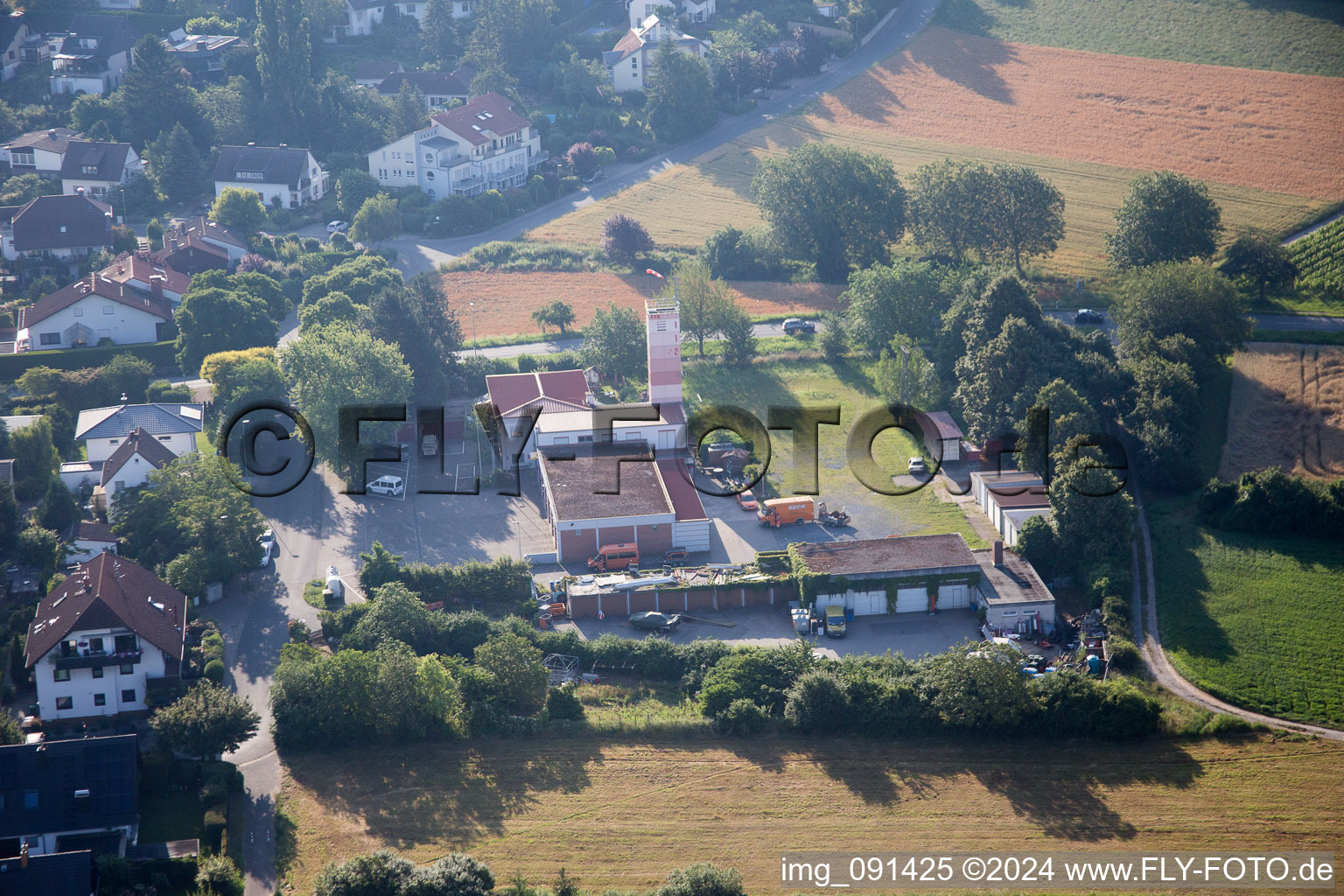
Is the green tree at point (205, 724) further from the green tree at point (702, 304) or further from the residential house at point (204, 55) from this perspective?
the residential house at point (204, 55)

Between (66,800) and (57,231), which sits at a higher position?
(57,231)

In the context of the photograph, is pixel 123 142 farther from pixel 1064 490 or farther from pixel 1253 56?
pixel 1253 56

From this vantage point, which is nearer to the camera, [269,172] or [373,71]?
[269,172]

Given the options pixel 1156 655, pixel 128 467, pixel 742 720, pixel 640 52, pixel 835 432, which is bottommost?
pixel 742 720

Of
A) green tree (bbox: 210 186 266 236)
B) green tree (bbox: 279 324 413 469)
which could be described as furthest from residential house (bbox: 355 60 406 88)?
green tree (bbox: 279 324 413 469)

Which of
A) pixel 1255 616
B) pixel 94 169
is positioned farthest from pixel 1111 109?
pixel 94 169

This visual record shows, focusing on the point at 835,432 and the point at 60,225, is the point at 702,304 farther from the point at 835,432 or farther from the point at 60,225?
the point at 60,225

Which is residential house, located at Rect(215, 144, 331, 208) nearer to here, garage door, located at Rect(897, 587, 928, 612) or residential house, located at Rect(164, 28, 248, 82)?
residential house, located at Rect(164, 28, 248, 82)
